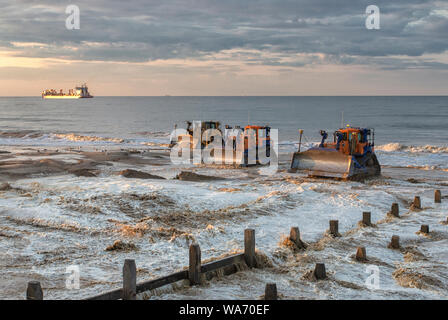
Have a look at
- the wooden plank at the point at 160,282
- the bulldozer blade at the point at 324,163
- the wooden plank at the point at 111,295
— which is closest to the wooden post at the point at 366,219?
the wooden plank at the point at 160,282

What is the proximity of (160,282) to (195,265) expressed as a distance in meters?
0.68

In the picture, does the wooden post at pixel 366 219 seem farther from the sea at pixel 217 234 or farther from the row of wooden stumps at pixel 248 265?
the sea at pixel 217 234

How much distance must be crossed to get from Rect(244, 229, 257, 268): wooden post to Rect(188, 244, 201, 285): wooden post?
4.33ft

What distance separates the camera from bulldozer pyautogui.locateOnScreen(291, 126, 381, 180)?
21641mm

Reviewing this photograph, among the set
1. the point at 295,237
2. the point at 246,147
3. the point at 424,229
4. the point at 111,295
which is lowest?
the point at 424,229

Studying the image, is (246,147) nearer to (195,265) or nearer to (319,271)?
(319,271)

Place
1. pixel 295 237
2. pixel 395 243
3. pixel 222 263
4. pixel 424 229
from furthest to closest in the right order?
pixel 424 229 → pixel 395 243 → pixel 295 237 → pixel 222 263

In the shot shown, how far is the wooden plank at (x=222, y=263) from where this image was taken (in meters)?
8.45

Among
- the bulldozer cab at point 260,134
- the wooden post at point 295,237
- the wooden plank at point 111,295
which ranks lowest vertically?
the wooden post at point 295,237

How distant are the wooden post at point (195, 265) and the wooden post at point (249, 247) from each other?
4.33 ft

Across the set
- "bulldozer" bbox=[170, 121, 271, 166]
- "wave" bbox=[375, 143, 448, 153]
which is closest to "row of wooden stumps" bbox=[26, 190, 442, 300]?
"bulldozer" bbox=[170, 121, 271, 166]

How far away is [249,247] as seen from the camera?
931 centimetres

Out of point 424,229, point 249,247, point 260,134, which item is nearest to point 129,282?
point 249,247
